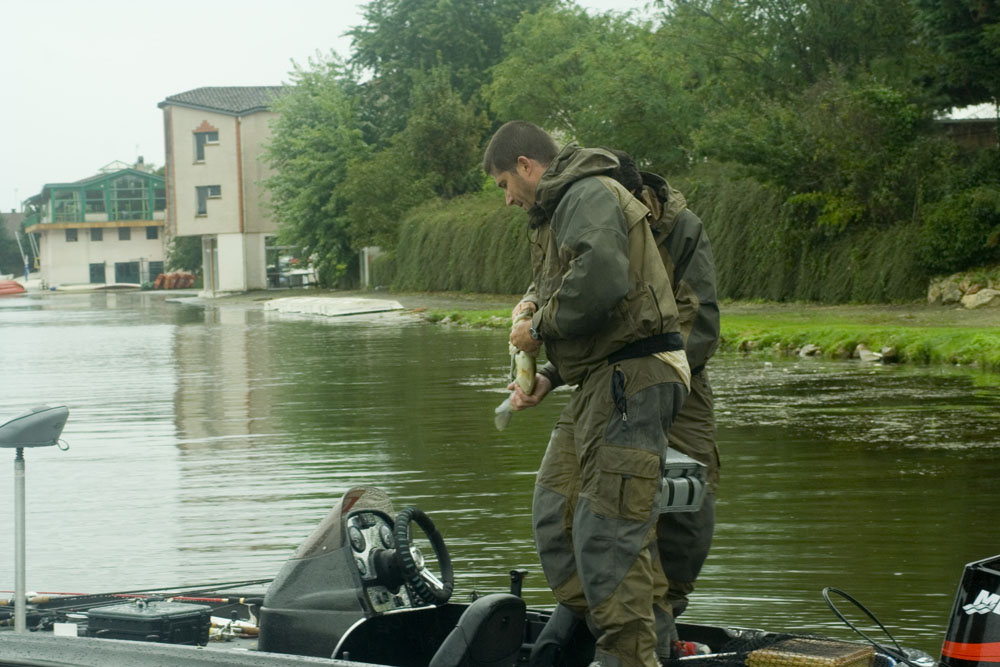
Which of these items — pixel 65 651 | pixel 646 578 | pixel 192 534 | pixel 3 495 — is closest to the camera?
pixel 65 651

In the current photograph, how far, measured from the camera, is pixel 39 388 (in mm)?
18281

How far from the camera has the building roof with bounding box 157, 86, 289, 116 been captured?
224ft

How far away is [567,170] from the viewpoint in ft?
13.8

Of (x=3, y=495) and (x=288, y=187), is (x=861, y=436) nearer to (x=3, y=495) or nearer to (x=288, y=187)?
(x=3, y=495)

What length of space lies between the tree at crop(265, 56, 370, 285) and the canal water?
1457 inches

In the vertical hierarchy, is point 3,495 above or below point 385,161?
below

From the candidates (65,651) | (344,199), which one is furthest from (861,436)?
Result: (344,199)

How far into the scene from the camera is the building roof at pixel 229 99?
68125 mm

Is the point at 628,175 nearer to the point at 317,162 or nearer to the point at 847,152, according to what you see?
the point at 847,152

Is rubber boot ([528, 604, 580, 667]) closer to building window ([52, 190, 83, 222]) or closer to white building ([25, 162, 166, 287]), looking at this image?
white building ([25, 162, 166, 287])

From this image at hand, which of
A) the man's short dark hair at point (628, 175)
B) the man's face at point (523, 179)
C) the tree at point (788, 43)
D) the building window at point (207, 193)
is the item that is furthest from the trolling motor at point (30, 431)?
the building window at point (207, 193)

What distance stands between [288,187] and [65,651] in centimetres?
5530

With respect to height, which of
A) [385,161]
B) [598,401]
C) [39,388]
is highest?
[385,161]

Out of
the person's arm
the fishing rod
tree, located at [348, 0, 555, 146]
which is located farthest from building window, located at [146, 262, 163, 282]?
the person's arm
